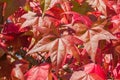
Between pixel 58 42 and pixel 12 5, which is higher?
pixel 12 5

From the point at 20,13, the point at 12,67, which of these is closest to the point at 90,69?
the point at 12,67

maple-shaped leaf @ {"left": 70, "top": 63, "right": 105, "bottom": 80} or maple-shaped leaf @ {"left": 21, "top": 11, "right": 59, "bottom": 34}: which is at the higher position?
maple-shaped leaf @ {"left": 21, "top": 11, "right": 59, "bottom": 34}

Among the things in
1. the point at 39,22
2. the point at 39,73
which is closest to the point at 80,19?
the point at 39,22

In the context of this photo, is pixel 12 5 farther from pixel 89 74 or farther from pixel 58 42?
pixel 89 74

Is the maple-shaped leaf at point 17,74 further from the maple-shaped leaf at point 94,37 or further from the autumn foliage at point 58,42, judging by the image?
the maple-shaped leaf at point 94,37

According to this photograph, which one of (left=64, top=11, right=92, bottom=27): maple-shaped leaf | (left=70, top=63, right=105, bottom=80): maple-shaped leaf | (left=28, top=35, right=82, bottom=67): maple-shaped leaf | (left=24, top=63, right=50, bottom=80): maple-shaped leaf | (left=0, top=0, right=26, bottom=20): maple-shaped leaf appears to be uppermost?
(left=0, top=0, right=26, bottom=20): maple-shaped leaf

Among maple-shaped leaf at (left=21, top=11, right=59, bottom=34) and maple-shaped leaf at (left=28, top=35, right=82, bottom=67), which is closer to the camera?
maple-shaped leaf at (left=28, top=35, right=82, bottom=67)

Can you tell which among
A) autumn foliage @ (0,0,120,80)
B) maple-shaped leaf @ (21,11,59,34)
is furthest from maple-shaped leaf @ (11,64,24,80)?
maple-shaped leaf @ (21,11,59,34)

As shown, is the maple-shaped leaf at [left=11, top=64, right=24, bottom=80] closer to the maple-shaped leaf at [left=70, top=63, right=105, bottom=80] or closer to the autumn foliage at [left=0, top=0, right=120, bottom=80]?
the autumn foliage at [left=0, top=0, right=120, bottom=80]
